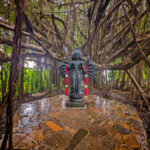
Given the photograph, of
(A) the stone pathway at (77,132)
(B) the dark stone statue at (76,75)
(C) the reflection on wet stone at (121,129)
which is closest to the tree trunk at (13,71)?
(A) the stone pathway at (77,132)

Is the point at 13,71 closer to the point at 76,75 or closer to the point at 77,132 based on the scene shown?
the point at 77,132

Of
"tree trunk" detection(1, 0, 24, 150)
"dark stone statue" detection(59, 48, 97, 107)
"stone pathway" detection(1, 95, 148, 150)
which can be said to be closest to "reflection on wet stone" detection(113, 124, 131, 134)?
"stone pathway" detection(1, 95, 148, 150)

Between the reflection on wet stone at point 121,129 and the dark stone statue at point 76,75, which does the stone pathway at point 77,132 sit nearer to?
the reflection on wet stone at point 121,129

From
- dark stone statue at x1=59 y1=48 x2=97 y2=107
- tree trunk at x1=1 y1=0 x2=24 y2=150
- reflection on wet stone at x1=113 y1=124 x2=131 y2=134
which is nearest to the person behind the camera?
tree trunk at x1=1 y1=0 x2=24 y2=150

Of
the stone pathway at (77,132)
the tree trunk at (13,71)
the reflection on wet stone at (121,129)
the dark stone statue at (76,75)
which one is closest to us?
the tree trunk at (13,71)

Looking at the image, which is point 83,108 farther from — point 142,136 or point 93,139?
point 142,136

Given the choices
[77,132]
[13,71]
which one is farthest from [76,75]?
[13,71]

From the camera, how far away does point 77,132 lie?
5.40ft

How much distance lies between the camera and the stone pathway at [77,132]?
4.44ft

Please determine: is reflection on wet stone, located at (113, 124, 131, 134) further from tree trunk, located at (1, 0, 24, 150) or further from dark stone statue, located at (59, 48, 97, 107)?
tree trunk, located at (1, 0, 24, 150)

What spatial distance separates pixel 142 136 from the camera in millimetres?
1594

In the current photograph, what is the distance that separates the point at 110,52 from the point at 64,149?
4.80 meters

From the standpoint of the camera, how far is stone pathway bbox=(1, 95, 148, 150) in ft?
4.44

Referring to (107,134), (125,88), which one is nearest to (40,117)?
(107,134)
